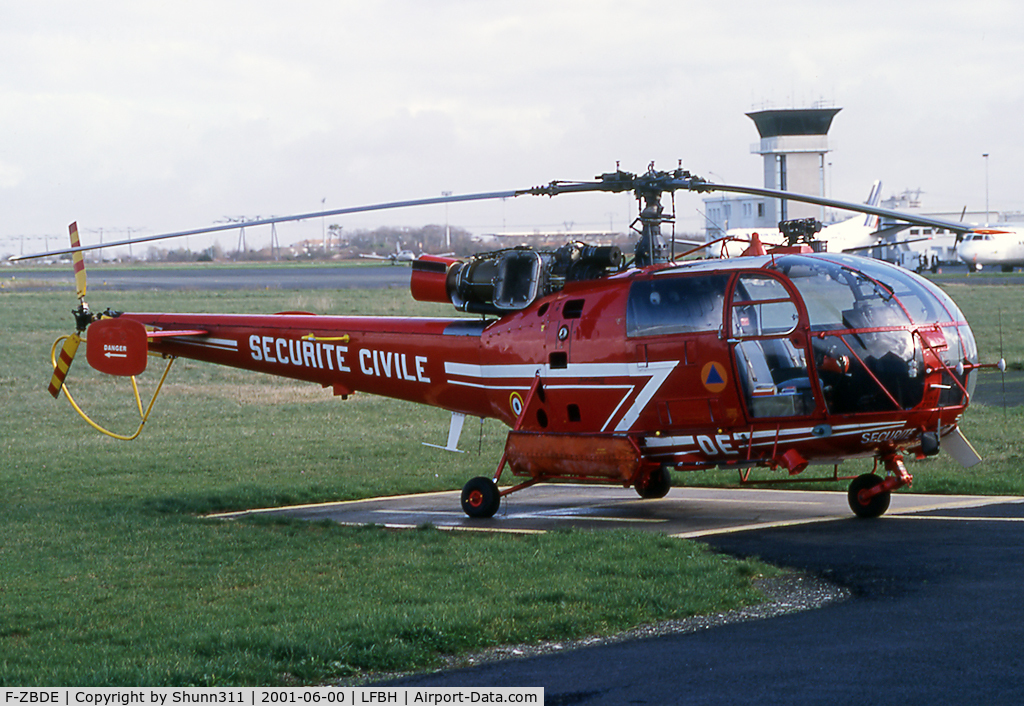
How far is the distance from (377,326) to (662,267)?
13.4 ft

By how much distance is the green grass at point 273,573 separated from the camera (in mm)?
7543

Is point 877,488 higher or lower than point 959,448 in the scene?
lower

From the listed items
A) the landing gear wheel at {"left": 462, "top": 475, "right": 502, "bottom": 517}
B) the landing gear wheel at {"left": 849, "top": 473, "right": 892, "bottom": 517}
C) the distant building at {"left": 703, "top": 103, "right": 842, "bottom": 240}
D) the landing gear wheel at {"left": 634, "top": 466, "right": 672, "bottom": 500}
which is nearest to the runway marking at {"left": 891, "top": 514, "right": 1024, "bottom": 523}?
the landing gear wheel at {"left": 849, "top": 473, "right": 892, "bottom": 517}

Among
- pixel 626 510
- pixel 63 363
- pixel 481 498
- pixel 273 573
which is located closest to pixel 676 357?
pixel 626 510

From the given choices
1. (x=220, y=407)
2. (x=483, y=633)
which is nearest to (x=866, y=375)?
(x=483, y=633)

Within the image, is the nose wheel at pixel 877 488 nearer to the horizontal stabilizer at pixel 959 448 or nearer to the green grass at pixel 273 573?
the horizontal stabilizer at pixel 959 448

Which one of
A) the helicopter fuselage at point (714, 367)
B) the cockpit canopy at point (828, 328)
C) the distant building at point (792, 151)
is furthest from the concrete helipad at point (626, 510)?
the distant building at point (792, 151)

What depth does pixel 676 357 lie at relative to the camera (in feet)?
38.0

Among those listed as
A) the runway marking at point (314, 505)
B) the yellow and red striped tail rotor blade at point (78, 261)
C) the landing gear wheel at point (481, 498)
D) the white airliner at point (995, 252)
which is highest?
the yellow and red striped tail rotor blade at point (78, 261)

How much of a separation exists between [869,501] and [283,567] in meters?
5.95

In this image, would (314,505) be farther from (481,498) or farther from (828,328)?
(828,328)

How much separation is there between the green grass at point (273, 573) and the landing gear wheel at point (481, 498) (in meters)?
1.04

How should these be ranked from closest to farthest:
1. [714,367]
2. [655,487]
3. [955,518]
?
[714,367] < [955,518] < [655,487]

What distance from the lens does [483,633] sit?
791 cm
